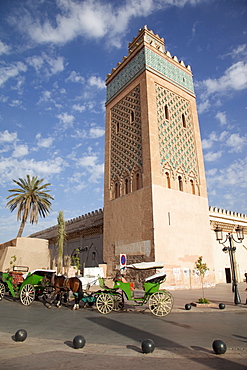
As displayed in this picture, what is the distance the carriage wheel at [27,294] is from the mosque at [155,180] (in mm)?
6589

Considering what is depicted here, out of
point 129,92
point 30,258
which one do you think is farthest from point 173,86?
point 30,258

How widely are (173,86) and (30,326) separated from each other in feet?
57.5

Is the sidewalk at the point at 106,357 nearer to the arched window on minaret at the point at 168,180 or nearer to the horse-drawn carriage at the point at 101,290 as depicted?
the horse-drawn carriage at the point at 101,290

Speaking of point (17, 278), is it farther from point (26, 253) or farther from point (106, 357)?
point (26, 253)

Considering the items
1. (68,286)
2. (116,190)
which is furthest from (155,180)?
(68,286)

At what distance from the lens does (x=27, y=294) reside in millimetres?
8453

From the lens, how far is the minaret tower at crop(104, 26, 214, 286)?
14422mm

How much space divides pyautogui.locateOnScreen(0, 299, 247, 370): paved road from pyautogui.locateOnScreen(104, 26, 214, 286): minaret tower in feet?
25.1

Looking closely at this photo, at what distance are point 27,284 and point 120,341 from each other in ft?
17.3

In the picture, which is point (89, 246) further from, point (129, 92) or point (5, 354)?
point (5, 354)

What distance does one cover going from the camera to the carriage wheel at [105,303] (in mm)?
7164

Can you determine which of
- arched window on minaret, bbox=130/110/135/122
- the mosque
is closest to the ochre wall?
the mosque

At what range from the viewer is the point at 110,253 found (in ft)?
54.3

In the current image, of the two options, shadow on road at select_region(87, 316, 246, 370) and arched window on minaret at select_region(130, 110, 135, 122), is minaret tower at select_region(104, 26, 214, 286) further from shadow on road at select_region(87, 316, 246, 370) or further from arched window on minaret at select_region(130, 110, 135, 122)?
shadow on road at select_region(87, 316, 246, 370)
